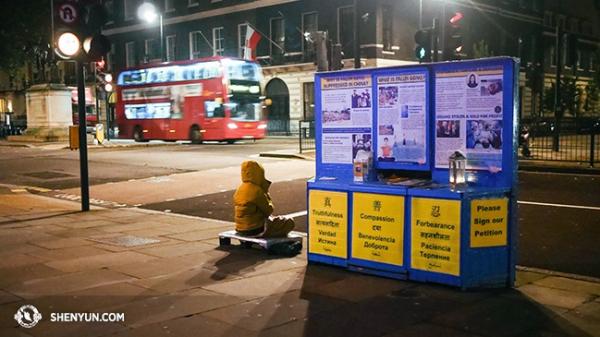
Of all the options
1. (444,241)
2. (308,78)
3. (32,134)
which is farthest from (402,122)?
(308,78)

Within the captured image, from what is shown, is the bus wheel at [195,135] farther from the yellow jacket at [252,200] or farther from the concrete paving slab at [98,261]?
the concrete paving slab at [98,261]

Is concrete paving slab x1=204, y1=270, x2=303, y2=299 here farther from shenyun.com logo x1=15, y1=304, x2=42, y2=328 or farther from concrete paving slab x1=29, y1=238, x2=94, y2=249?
concrete paving slab x1=29, y1=238, x2=94, y2=249

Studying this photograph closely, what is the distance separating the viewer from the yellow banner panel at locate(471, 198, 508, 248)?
584 cm

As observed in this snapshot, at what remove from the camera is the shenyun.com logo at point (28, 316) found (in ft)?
16.7

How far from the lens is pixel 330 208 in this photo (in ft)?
22.4

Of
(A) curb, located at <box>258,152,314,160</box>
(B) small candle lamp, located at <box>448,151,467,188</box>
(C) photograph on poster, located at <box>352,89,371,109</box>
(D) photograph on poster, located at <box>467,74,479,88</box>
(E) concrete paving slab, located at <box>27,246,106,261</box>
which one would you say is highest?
(D) photograph on poster, located at <box>467,74,479,88</box>

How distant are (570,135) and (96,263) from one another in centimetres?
2153

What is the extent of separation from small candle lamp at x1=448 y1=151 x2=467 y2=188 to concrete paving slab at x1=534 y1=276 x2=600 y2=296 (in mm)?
1301

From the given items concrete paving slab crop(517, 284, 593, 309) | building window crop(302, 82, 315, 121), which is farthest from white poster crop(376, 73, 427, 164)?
building window crop(302, 82, 315, 121)

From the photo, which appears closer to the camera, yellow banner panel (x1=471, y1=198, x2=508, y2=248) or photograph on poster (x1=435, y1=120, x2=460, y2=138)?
yellow banner panel (x1=471, y1=198, x2=508, y2=248)

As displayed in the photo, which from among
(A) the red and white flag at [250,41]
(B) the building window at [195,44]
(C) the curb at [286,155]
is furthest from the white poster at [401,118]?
(B) the building window at [195,44]

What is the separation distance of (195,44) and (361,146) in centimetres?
4681

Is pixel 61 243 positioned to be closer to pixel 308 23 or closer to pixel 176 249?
pixel 176 249

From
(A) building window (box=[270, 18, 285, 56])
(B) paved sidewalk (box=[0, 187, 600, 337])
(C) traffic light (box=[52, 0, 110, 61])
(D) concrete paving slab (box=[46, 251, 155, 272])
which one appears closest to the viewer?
(B) paved sidewalk (box=[0, 187, 600, 337])
